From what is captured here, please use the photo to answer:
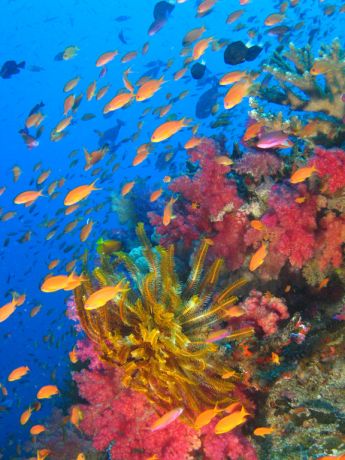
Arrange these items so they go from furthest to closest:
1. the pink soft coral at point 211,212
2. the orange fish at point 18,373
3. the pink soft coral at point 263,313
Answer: the orange fish at point 18,373
the pink soft coral at point 211,212
the pink soft coral at point 263,313

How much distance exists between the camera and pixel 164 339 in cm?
316

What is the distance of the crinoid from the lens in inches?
126

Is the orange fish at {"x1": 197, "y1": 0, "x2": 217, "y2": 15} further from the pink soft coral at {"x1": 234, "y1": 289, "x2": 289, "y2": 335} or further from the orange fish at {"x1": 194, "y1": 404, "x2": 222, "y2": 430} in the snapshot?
the orange fish at {"x1": 194, "y1": 404, "x2": 222, "y2": 430}

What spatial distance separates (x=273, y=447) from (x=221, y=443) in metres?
0.49

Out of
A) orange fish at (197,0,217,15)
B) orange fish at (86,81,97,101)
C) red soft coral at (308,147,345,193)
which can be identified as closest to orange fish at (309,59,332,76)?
red soft coral at (308,147,345,193)

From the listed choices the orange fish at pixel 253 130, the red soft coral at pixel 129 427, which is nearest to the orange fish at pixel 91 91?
the orange fish at pixel 253 130

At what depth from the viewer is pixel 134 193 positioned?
31.3ft

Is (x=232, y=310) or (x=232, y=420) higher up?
(x=232, y=310)

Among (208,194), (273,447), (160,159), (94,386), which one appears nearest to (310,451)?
(273,447)

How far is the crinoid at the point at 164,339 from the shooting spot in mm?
3213

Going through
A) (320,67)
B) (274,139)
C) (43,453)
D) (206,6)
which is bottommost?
(43,453)

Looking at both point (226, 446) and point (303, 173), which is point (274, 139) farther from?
point (226, 446)

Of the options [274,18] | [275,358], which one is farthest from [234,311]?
[274,18]

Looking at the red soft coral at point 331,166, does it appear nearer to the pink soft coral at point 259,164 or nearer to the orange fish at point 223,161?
the pink soft coral at point 259,164
